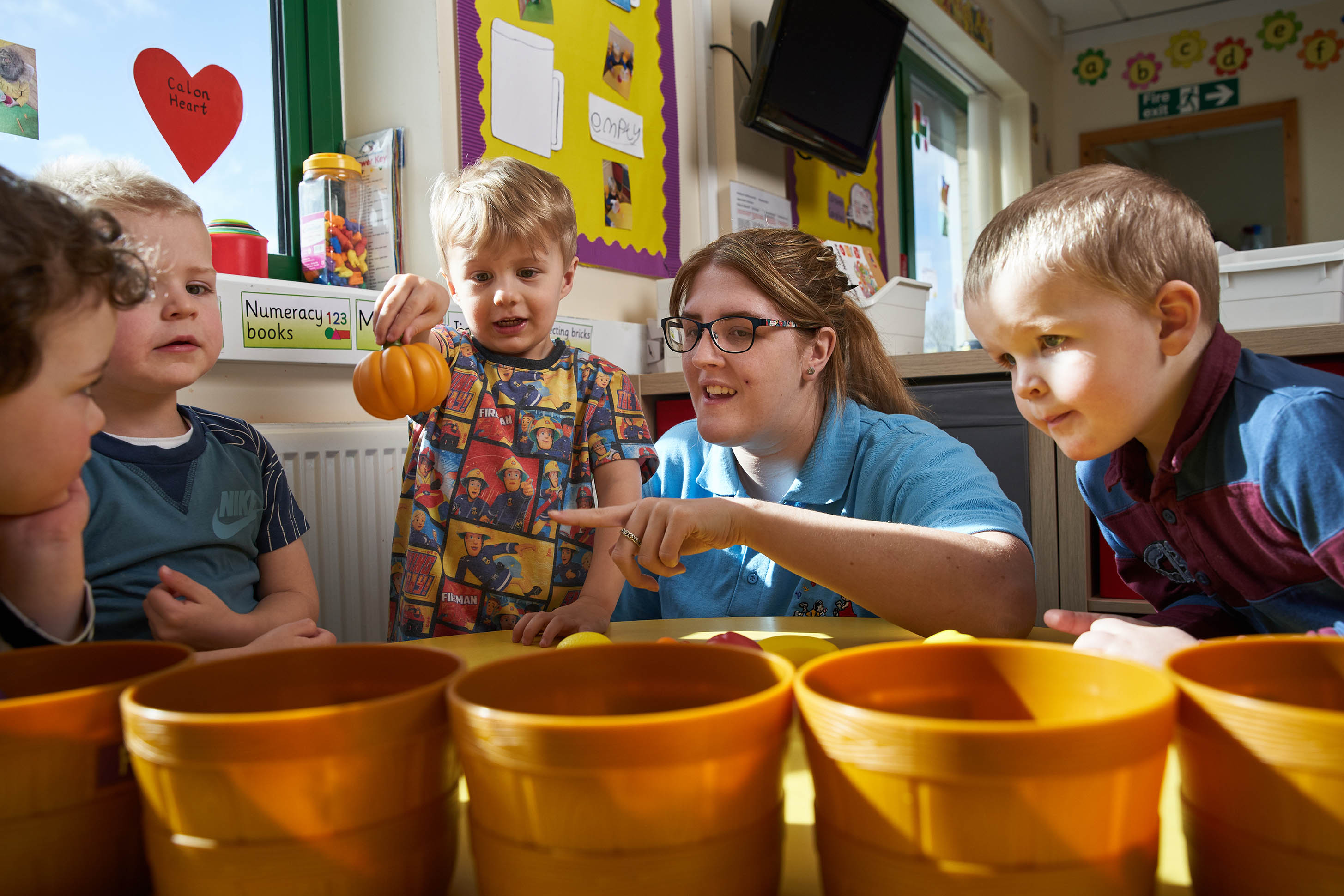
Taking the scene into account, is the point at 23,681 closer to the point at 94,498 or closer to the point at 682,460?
the point at 94,498

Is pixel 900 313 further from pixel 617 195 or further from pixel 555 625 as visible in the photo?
pixel 555 625

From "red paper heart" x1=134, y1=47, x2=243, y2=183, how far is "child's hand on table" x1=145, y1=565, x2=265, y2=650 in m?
1.12

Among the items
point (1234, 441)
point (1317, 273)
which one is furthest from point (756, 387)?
point (1317, 273)

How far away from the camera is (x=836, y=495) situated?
119 cm

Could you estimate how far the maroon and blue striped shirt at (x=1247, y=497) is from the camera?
683 millimetres

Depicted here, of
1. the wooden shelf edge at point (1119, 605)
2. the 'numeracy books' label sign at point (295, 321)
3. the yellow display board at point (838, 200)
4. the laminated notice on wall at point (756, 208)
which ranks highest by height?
the yellow display board at point (838, 200)

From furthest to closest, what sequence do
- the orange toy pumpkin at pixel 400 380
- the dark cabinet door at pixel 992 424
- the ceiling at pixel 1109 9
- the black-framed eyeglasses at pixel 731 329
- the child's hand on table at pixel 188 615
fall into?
the ceiling at pixel 1109 9, the dark cabinet door at pixel 992 424, the black-framed eyeglasses at pixel 731 329, the orange toy pumpkin at pixel 400 380, the child's hand on table at pixel 188 615

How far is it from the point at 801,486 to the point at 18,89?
4.59 feet

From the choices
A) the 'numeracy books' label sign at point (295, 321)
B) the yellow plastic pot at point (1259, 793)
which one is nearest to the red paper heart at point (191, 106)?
the 'numeracy books' label sign at point (295, 321)

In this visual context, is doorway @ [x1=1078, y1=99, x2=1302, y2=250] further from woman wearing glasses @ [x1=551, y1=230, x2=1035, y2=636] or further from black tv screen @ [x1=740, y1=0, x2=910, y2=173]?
woman wearing glasses @ [x1=551, y1=230, x2=1035, y2=636]

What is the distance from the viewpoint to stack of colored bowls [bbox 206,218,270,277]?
5.21ft

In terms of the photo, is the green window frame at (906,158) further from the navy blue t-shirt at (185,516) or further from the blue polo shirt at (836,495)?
the navy blue t-shirt at (185,516)

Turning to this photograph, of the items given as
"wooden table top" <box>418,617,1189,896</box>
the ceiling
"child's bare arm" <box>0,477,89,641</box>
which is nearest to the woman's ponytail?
"wooden table top" <box>418,617,1189,896</box>

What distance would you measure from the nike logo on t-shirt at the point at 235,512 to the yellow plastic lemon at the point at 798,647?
661mm
